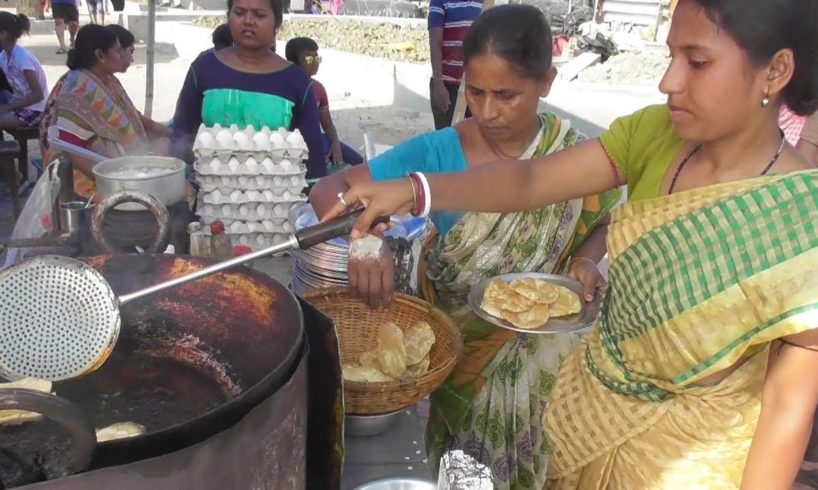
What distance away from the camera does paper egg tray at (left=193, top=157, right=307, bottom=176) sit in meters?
3.13

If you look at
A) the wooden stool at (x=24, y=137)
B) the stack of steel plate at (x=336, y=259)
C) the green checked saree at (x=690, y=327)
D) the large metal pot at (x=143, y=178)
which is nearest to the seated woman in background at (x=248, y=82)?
A: the large metal pot at (x=143, y=178)

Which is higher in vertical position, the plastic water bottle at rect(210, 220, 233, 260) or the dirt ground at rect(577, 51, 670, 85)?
the plastic water bottle at rect(210, 220, 233, 260)

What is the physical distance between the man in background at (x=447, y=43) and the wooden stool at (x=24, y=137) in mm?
3308

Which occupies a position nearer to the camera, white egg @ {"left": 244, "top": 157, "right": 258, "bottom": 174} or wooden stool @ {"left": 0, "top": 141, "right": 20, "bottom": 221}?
white egg @ {"left": 244, "top": 157, "right": 258, "bottom": 174}

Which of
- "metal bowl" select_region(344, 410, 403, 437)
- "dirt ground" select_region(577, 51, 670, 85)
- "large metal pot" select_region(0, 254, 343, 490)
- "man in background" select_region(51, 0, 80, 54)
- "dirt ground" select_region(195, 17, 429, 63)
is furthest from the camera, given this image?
"dirt ground" select_region(195, 17, 429, 63)

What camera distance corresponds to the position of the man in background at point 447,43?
17.3ft

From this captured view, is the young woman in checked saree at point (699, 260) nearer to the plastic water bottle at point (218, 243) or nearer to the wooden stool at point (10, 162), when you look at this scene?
the plastic water bottle at point (218, 243)

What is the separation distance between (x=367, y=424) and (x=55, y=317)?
0.88m

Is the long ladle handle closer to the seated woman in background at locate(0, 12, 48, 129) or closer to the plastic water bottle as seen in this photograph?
the plastic water bottle

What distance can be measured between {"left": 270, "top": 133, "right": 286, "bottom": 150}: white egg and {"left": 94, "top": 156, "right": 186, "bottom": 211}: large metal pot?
0.50 meters

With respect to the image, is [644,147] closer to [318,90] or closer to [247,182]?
[247,182]

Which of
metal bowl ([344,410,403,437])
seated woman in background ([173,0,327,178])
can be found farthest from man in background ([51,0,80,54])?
metal bowl ([344,410,403,437])

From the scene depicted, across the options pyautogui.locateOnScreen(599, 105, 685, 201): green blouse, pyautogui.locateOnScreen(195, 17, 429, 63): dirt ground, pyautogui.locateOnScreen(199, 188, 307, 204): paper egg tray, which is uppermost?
pyautogui.locateOnScreen(599, 105, 685, 201): green blouse

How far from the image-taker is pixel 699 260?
4.52ft
